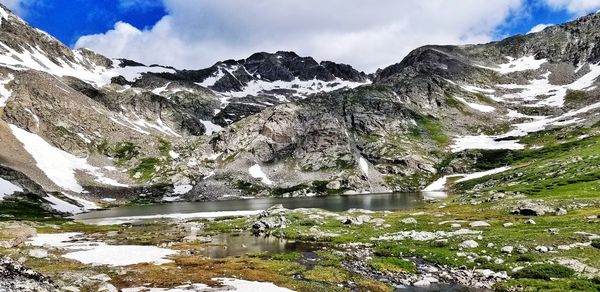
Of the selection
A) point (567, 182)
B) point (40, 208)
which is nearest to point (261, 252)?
point (567, 182)

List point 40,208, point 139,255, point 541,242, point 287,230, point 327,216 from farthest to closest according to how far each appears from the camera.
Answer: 1. point 40,208
2. point 327,216
3. point 287,230
4. point 139,255
5. point 541,242

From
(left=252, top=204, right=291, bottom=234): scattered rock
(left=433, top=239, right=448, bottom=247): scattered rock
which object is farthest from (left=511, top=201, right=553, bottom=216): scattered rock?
(left=252, top=204, right=291, bottom=234): scattered rock

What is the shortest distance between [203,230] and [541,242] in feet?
214

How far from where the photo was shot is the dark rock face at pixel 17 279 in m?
20.3

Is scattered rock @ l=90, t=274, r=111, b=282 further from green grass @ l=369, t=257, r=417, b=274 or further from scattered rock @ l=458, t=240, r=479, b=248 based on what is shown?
scattered rock @ l=458, t=240, r=479, b=248

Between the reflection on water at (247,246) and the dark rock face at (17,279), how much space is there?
3671cm

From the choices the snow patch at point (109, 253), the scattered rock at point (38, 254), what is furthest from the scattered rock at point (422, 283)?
the scattered rock at point (38, 254)

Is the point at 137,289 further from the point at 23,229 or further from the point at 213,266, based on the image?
the point at 23,229

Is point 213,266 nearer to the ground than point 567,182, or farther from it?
nearer to the ground

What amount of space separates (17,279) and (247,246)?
47298mm

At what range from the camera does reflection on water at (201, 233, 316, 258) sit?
61.2 metres

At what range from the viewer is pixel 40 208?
147 meters

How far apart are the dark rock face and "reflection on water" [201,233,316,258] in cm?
3671

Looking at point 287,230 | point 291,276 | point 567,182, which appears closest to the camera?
point 291,276
